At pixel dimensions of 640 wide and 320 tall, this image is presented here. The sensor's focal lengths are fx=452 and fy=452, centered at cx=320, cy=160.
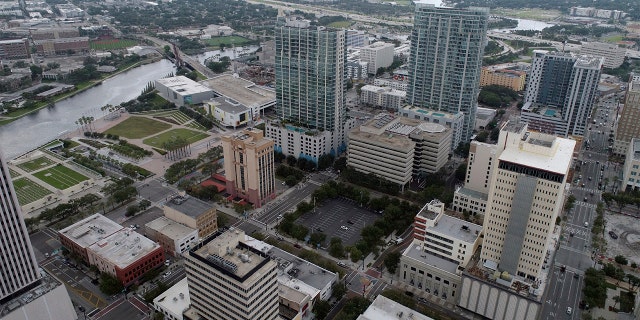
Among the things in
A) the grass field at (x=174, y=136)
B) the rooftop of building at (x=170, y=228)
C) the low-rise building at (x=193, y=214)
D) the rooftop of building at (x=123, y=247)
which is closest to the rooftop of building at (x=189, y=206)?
the low-rise building at (x=193, y=214)

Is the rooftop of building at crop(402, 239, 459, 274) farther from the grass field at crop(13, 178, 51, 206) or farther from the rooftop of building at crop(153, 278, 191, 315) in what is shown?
the grass field at crop(13, 178, 51, 206)

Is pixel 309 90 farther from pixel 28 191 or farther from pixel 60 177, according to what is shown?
pixel 28 191

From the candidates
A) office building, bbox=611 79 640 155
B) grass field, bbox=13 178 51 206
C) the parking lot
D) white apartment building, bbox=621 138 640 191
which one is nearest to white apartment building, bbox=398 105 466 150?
the parking lot

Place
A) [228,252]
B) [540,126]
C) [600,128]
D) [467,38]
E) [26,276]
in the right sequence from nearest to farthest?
[228,252] → [26,276] → [467,38] → [540,126] → [600,128]

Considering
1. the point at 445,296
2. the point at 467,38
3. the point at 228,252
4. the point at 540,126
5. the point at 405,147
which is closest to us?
the point at 228,252

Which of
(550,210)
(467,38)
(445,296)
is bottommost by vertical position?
(445,296)

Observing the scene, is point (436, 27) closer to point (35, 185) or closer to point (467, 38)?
point (467, 38)

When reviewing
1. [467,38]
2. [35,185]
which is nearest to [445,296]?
[467,38]

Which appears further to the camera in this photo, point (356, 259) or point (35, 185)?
point (35, 185)
